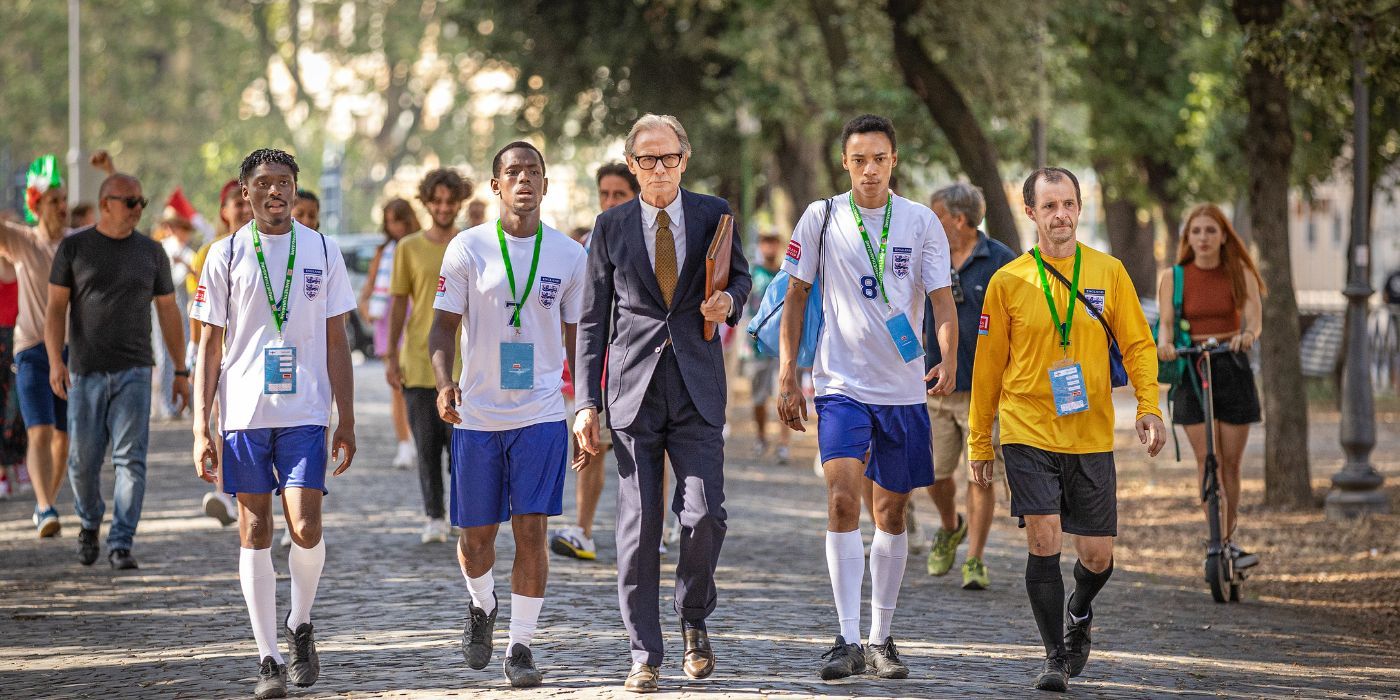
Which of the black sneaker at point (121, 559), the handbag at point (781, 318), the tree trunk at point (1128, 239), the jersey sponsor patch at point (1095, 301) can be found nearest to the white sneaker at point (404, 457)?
the black sneaker at point (121, 559)

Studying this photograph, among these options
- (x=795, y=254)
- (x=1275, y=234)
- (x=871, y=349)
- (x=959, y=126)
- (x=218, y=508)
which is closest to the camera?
(x=871, y=349)

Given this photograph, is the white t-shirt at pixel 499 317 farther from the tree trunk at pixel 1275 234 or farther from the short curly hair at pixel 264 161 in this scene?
the tree trunk at pixel 1275 234

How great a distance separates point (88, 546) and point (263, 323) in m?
4.23

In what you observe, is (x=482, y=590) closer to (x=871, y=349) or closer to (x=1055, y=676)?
(x=871, y=349)

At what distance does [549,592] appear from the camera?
9.23 m

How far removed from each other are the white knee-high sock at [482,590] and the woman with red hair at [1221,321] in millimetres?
4361

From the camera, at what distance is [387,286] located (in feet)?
48.9

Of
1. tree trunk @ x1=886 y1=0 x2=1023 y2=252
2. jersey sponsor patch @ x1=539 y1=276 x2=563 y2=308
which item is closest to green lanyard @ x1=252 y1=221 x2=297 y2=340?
jersey sponsor patch @ x1=539 y1=276 x2=563 y2=308

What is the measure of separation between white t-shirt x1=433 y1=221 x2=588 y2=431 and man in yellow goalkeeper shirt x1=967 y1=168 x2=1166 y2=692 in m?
1.58

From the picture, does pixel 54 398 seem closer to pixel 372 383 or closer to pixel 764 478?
pixel 764 478

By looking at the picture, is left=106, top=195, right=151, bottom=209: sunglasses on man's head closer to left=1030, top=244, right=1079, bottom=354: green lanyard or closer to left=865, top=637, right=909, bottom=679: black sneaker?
left=865, top=637, right=909, bottom=679: black sneaker

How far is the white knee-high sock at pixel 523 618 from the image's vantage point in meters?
6.79

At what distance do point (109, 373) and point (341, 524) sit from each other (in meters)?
2.35

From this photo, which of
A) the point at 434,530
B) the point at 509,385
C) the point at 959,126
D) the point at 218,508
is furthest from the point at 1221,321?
the point at 959,126
